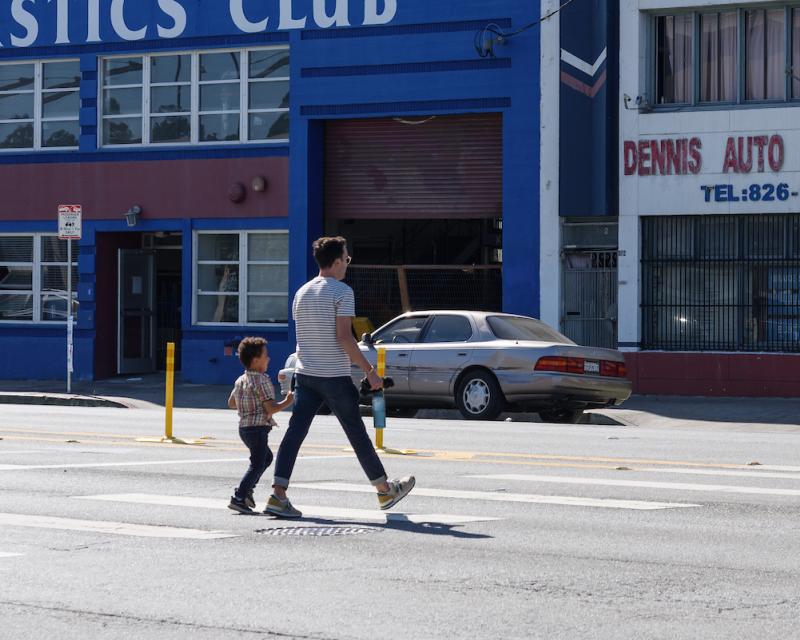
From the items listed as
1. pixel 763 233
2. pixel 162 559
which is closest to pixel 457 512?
pixel 162 559

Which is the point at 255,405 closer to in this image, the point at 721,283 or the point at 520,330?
the point at 520,330

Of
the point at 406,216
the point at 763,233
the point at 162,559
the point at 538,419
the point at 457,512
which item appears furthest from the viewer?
the point at 406,216

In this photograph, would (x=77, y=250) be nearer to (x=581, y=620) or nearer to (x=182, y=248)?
(x=182, y=248)

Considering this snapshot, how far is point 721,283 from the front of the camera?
25.1 m

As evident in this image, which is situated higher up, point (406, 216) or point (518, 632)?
point (406, 216)

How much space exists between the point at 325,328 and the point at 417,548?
1.91m

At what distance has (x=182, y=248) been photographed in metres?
29.7

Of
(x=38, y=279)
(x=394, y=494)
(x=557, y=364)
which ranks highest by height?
(x=38, y=279)

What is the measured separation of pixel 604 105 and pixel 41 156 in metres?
11.0

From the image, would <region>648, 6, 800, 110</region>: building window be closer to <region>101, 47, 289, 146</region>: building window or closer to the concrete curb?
<region>101, 47, 289, 146</region>: building window

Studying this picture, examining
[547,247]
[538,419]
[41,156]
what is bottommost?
[538,419]

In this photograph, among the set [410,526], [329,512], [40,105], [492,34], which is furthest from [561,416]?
[40,105]

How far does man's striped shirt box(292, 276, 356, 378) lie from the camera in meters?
10.0

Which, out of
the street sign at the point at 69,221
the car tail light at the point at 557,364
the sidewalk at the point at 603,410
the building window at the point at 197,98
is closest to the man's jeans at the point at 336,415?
the car tail light at the point at 557,364
